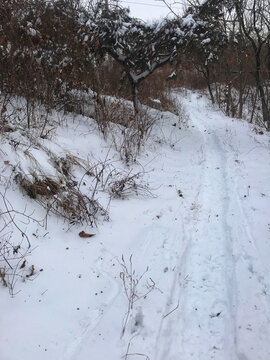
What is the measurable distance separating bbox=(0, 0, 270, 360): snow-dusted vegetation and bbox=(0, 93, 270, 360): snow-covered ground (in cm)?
1

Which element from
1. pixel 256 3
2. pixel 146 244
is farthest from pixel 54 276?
pixel 256 3

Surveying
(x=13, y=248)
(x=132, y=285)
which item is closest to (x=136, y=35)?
(x=13, y=248)

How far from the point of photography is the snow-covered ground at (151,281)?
167 cm

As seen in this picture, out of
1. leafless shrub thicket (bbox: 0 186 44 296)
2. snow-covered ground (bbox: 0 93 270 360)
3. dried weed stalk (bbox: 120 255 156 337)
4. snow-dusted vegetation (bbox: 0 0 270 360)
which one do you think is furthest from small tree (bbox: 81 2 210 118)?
dried weed stalk (bbox: 120 255 156 337)

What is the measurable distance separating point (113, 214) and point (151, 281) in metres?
1.07

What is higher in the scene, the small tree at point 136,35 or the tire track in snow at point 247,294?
the small tree at point 136,35

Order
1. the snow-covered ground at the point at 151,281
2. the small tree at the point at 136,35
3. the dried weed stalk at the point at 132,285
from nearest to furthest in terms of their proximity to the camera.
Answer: the snow-covered ground at the point at 151,281, the dried weed stalk at the point at 132,285, the small tree at the point at 136,35

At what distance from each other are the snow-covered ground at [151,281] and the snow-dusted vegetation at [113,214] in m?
0.01

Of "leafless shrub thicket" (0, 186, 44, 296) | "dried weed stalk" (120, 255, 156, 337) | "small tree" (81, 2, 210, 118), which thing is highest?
"small tree" (81, 2, 210, 118)

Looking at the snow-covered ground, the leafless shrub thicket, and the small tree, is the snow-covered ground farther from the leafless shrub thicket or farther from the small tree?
the small tree

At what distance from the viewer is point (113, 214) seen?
3.07m

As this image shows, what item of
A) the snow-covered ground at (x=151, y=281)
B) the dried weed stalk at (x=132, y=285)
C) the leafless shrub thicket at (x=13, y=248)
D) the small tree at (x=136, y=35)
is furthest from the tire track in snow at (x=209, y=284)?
the small tree at (x=136, y=35)

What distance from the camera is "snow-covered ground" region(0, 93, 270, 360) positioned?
167 centimetres

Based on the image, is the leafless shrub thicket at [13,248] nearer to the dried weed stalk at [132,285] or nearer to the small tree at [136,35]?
the dried weed stalk at [132,285]
